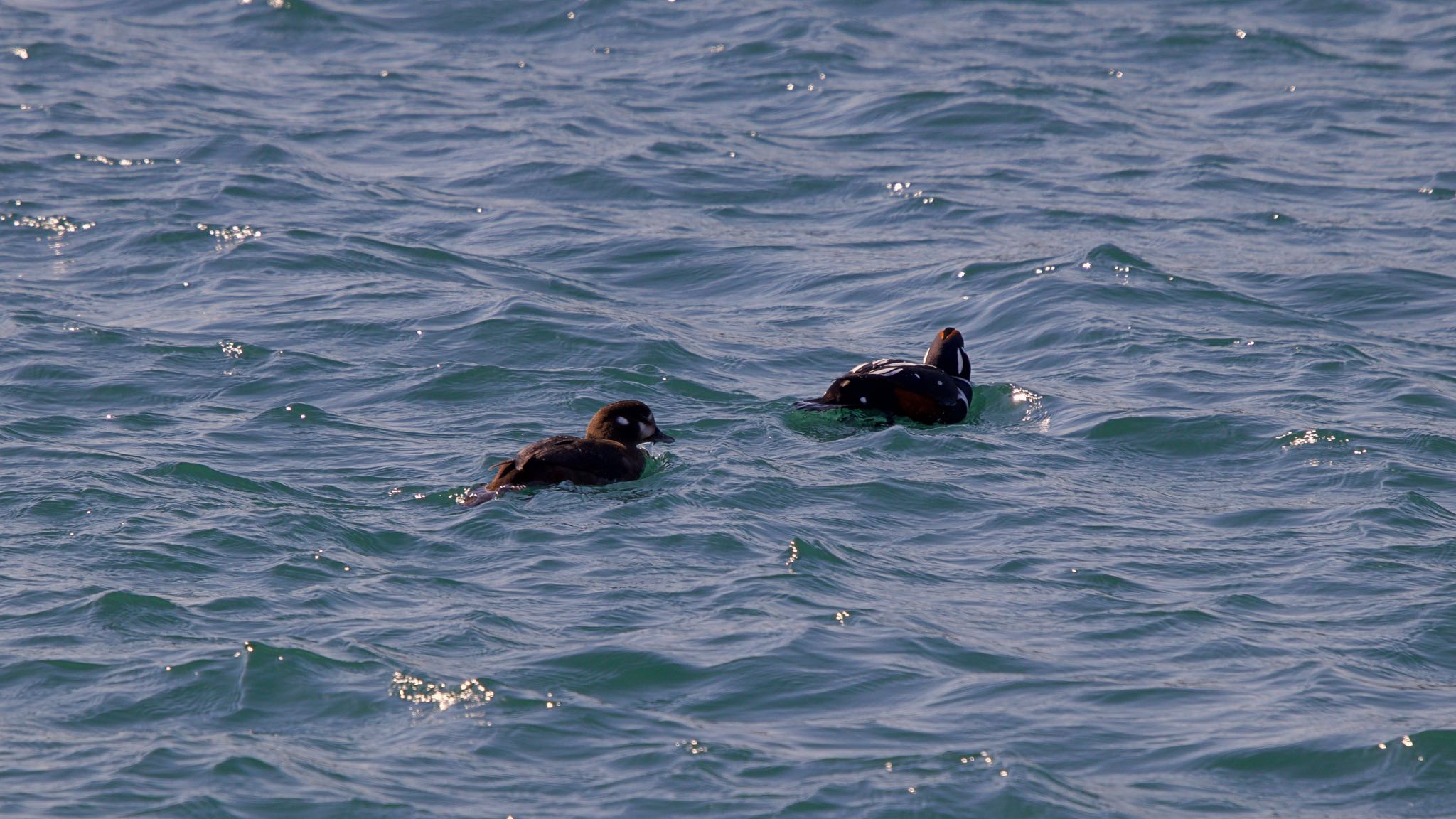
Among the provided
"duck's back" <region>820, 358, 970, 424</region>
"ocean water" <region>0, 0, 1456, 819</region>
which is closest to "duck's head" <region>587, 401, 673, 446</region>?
"ocean water" <region>0, 0, 1456, 819</region>

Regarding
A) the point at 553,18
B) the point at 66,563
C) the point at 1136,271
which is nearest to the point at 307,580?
the point at 66,563

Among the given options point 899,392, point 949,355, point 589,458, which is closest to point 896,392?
point 899,392

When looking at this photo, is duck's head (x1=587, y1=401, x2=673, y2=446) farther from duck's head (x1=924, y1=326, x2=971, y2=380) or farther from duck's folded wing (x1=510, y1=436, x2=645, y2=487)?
duck's head (x1=924, y1=326, x2=971, y2=380)

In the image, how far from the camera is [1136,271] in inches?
602

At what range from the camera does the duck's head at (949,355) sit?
12.4 m

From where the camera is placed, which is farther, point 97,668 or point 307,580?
point 307,580

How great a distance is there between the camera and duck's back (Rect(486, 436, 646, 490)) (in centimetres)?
991

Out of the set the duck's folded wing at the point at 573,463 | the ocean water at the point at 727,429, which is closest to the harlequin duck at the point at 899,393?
the ocean water at the point at 727,429

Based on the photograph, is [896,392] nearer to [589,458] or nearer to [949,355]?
[949,355]

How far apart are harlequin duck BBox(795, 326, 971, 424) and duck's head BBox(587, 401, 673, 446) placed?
113 centimetres

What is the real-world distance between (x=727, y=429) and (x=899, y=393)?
46.8 inches

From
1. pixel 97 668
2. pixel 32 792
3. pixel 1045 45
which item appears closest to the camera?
pixel 32 792

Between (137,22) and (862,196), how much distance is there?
39.7 feet

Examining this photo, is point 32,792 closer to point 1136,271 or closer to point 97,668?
point 97,668
